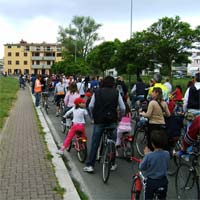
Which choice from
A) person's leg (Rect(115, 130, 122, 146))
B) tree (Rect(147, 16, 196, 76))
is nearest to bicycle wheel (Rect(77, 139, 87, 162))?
person's leg (Rect(115, 130, 122, 146))

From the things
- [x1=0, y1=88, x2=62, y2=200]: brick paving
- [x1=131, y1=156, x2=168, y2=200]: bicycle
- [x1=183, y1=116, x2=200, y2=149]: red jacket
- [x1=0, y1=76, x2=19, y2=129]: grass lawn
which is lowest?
[x1=0, y1=76, x2=19, y2=129]: grass lawn

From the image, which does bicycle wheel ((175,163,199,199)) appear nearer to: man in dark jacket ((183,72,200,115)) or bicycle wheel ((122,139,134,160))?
man in dark jacket ((183,72,200,115))

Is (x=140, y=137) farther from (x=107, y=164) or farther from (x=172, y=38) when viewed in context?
(x=172, y=38)

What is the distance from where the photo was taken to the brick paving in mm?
6003

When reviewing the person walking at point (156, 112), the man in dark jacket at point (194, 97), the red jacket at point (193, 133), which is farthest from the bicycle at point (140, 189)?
the man in dark jacket at point (194, 97)

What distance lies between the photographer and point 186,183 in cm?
559

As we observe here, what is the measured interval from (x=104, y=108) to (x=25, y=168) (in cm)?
191

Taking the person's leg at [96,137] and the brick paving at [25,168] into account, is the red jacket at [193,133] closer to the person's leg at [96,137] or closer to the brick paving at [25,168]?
the brick paving at [25,168]

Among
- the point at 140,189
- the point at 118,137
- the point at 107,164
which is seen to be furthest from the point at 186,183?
the point at 118,137

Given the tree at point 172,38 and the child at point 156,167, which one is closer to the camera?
the child at point 156,167

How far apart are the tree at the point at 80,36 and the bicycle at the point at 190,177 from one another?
88.9 m

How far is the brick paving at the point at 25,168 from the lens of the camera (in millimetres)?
6003

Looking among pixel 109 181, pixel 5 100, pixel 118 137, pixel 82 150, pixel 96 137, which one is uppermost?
pixel 96 137

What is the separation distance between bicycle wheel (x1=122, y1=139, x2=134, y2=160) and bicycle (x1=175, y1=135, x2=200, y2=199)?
269cm
